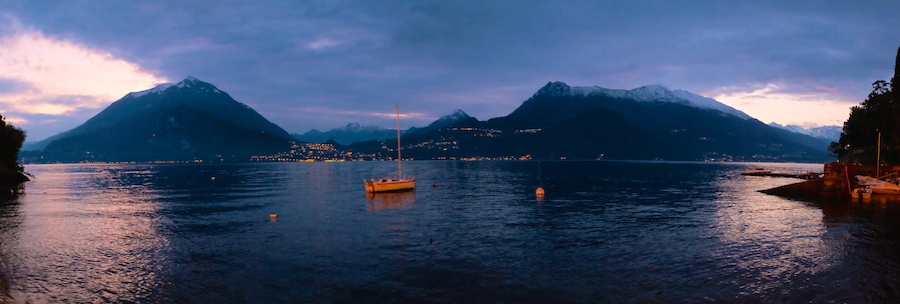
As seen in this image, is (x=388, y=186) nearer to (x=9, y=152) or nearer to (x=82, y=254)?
(x=82, y=254)

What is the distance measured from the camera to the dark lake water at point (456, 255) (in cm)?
2283

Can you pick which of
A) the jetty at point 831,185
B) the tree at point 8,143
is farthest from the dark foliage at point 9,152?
the jetty at point 831,185

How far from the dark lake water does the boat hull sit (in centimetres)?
2049

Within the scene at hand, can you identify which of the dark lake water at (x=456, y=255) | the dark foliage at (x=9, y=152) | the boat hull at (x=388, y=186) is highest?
the dark foliage at (x=9, y=152)

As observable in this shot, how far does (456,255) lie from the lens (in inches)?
1204

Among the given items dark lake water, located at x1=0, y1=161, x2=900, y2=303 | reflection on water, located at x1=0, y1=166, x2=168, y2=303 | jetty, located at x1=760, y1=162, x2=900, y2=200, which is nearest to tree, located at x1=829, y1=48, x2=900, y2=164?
jetty, located at x1=760, y1=162, x2=900, y2=200

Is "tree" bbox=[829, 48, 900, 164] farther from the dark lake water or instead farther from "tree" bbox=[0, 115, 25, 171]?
"tree" bbox=[0, 115, 25, 171]

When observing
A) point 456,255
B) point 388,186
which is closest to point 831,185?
point 456,255

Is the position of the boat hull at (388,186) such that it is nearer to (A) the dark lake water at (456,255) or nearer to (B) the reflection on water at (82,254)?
(A) the dark lake water at (456,255)

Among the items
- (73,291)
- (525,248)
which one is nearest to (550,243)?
(525,248)

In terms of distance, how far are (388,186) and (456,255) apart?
48891 millimetres

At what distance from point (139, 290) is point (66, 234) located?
23.6 meters

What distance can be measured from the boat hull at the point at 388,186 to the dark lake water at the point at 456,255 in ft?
67.2

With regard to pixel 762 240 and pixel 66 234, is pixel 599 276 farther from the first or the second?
pixel 66 234
